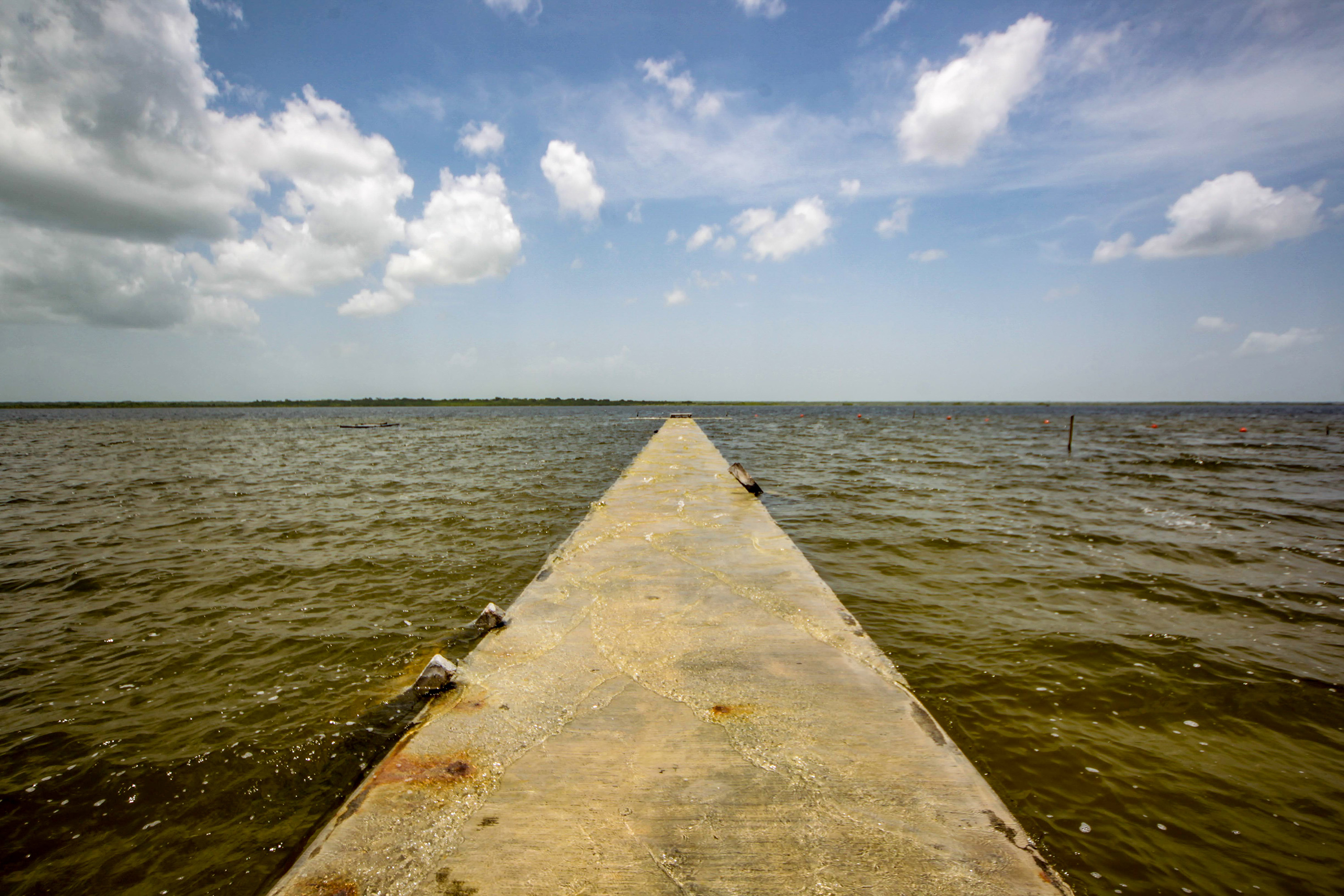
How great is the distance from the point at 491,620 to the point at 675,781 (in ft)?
6.83

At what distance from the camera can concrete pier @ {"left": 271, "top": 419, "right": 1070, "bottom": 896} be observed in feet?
6.04

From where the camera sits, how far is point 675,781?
90.7 inches

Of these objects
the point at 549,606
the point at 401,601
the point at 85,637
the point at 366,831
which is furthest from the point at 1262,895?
the point at 85,637

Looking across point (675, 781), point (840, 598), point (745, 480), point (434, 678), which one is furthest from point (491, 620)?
point (745, 480)

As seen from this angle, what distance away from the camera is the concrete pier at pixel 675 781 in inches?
72.4


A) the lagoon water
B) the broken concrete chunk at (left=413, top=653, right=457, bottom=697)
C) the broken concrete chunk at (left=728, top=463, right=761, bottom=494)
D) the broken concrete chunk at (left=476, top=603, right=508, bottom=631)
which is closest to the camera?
the lagoon water

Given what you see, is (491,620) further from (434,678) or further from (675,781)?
(675,781)

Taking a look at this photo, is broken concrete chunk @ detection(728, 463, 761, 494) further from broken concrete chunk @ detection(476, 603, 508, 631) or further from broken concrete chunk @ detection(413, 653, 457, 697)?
broken concrete chunk @ detection(413, 653, 457, 697)

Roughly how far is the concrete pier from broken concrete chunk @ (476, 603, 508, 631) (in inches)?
2.7

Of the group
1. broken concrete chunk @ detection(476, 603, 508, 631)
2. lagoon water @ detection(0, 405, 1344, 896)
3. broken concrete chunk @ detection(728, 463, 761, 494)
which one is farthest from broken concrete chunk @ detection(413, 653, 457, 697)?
broken concrete chunk @ detection(728, 463, 761, 494)

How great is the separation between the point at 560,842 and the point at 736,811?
679 mm

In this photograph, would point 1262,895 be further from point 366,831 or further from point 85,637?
point 85,637

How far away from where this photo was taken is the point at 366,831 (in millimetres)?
2025

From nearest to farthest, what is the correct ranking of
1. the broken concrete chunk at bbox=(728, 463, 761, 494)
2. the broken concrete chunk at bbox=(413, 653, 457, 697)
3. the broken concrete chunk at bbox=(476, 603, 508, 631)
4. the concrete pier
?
1. the concrete pier
2. the broken concrete chunk at bbox=(413, 653, 457, 697)
3. the broken concrete chunk at bbox=(476, 603, 508, 631)
4. the broken concrete chunk at bbox=(728, 463, 761, 494)
